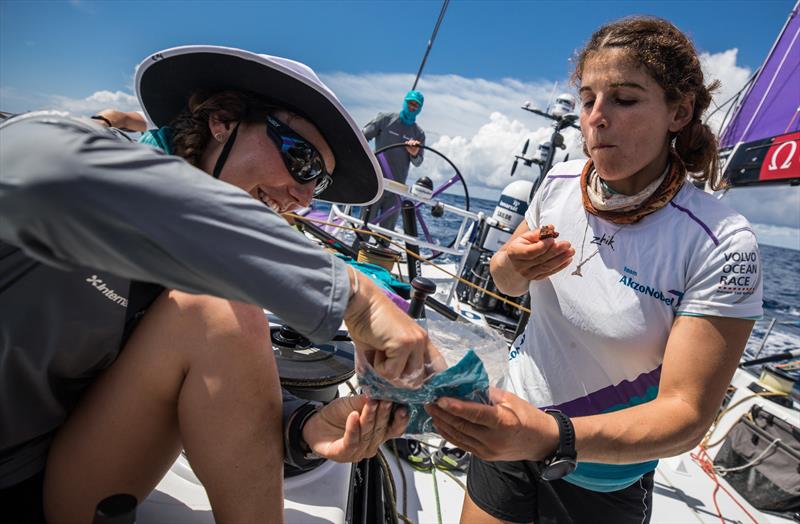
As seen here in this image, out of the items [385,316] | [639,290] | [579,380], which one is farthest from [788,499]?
[385,316]

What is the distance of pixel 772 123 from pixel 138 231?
23.5 ft

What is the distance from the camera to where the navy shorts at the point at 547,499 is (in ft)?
4.51

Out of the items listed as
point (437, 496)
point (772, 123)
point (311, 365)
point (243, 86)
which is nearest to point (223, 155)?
point (243, 86)

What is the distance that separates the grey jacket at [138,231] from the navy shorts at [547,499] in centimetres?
111

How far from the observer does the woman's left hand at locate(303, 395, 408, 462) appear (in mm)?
976

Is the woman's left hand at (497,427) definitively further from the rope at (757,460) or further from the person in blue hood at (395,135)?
the person in blue hood at (395,135)

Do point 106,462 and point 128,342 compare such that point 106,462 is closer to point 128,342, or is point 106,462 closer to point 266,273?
point 128,342

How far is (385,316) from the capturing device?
761 mm

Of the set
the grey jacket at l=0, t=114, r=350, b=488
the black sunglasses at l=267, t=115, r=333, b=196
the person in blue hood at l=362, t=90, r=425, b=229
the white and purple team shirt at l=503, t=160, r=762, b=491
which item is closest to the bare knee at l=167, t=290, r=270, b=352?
the grey jacket at l=0, t=114, r=350, b=488

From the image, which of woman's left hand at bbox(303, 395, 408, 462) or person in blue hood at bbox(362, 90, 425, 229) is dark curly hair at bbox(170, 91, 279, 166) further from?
person in blue hood at bbox(362, 90, 425, 229)

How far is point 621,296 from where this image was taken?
48.7 inches

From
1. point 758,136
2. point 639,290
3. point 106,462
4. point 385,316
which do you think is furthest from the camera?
point 758,136

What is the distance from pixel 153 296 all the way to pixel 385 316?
23.7 inches

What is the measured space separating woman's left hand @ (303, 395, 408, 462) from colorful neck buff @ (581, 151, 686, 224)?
2.82 feet
